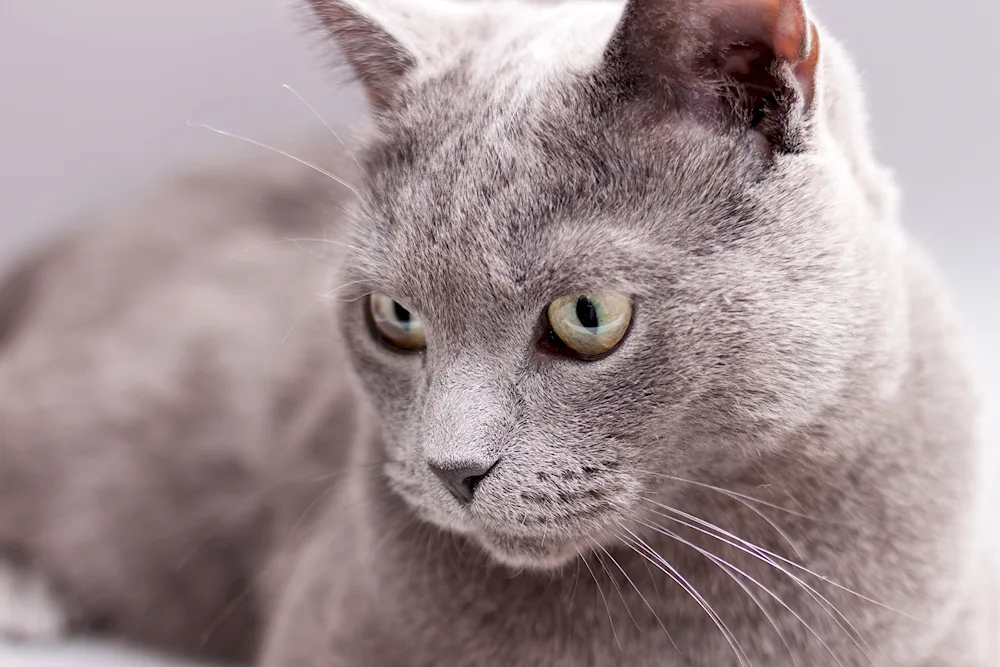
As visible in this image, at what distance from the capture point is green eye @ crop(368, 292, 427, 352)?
85 cm

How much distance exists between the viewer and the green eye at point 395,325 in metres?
0.85

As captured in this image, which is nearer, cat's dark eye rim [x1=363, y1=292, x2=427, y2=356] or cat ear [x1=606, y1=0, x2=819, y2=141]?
cat ear [x1=606, y1=0, x2=819, y2=141]

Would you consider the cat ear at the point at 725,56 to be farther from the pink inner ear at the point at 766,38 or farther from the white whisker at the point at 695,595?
the white whisker at the point at 695,595

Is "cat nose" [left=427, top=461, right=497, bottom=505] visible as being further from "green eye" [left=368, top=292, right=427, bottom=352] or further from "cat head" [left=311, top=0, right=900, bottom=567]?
"green eye" [left=368, top=292, right=427, bottom=352]

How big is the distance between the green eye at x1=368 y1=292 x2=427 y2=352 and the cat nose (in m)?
0.12

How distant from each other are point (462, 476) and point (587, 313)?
0.48 ft

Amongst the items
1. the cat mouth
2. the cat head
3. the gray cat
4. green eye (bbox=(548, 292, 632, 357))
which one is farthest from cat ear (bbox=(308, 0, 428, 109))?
the cat mouth

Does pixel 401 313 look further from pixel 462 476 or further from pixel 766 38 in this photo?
pixel 766 38

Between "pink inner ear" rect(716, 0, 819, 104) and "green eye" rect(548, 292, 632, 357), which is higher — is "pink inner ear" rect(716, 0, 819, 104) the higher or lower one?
the higher one

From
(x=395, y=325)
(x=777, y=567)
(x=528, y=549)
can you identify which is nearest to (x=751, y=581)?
(x=777, y=567)

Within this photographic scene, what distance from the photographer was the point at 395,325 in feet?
2.83

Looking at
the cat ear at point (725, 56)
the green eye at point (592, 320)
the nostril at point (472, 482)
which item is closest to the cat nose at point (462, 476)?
the nostril at point (472, 482)

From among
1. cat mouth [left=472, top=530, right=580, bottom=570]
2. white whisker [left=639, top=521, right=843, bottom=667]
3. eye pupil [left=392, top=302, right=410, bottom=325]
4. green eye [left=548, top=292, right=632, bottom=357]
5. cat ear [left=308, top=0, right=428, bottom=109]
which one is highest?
cat ear [left=308, top=0, right=428, bottom=109]

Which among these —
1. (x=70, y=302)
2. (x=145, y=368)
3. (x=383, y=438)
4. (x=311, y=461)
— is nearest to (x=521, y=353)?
(x=383, y=438)
